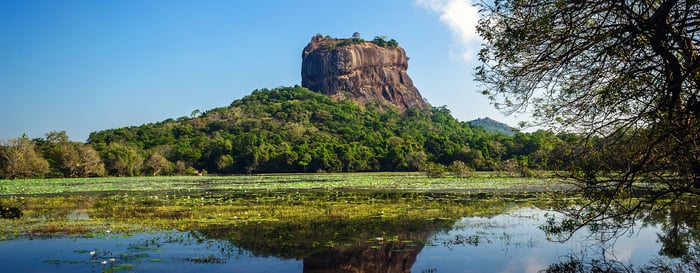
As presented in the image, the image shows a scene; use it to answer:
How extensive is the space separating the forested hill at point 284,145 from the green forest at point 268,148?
0.17 metres

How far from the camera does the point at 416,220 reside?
15.3 meters

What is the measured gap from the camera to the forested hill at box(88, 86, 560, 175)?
7569 cm

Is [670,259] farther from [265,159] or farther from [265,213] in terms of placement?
[265,159]

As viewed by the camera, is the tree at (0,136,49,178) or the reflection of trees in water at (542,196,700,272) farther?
the tree at (0,136,49,178)

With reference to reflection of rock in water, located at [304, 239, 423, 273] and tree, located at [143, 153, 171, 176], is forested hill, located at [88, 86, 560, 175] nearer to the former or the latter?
tree, located at [143, 153, 171, 176]

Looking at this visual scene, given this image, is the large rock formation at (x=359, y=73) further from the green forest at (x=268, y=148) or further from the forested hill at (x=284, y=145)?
the forested hill at (x=284, y=145)

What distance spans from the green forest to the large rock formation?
43.5 meters

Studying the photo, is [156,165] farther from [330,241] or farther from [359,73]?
[359,73]

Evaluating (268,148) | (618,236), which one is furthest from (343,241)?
(268,148)

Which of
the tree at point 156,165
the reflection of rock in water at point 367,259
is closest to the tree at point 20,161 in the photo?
the tree at point 156,165

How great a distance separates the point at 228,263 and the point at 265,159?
71.3 m

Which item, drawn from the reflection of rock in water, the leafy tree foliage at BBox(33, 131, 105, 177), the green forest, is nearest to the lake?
the reflection of rock in water

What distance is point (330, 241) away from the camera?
11609mm

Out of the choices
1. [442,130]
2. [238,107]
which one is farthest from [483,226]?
[238,107]
